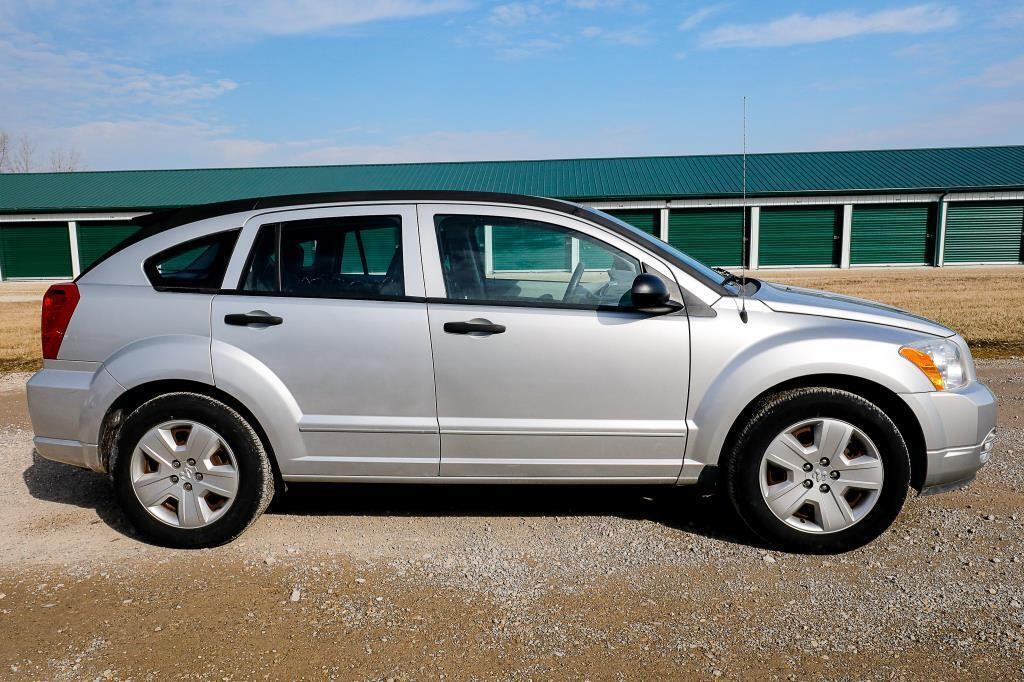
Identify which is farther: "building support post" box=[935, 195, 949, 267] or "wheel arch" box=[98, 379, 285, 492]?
"building support post" box=[935, 195, 949, 267]

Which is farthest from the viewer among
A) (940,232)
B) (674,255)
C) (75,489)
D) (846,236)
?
(846,236)

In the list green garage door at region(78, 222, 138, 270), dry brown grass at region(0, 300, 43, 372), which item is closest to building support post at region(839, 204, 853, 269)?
dry brown grass at region(0, 300, 43, 372)

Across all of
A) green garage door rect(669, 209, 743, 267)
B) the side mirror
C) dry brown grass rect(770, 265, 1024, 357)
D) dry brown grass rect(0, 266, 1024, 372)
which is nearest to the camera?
the side mirror

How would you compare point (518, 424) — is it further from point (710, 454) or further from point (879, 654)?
point (879, 654)

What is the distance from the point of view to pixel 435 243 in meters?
4.01

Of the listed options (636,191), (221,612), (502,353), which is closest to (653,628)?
(502,353)

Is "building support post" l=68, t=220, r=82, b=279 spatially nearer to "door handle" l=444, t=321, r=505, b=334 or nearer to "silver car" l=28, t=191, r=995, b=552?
"silver car" l=28, t=191, r=995, b=552

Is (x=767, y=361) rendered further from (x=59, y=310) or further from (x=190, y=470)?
(x=59, y=310)

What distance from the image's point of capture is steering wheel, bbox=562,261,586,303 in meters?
→ 3.91

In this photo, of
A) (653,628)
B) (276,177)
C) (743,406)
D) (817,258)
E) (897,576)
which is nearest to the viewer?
(653,628)

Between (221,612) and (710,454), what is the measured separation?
2358mm

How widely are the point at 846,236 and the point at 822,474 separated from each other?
29.3m

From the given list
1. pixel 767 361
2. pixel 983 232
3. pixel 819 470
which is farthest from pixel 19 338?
pixel 983 232

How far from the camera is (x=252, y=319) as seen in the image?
391 cm
